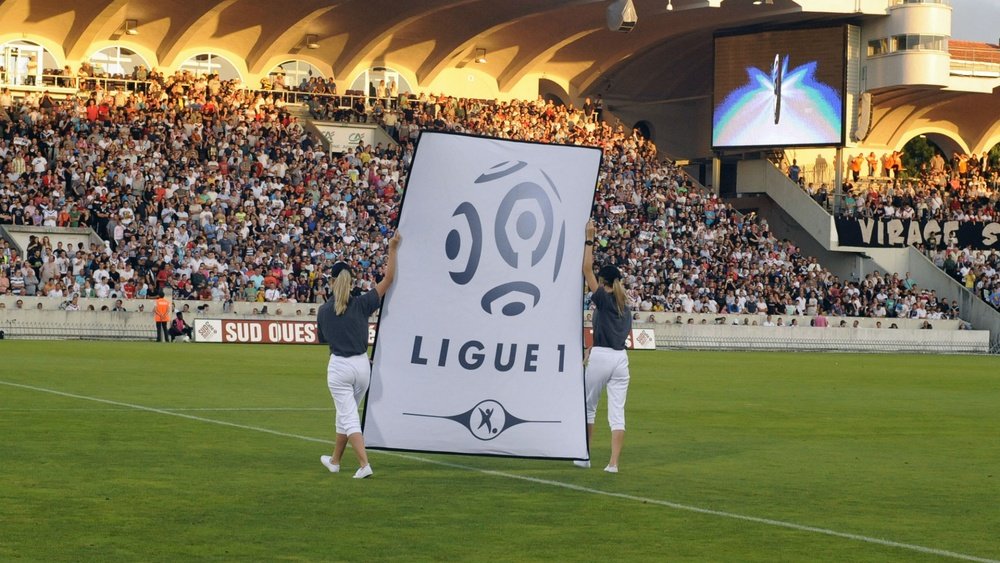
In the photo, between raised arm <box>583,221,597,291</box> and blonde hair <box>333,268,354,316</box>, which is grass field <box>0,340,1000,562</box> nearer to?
blonde hair <box>333,268,354,316</box>

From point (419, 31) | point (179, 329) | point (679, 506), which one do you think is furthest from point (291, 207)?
point (679, 506)

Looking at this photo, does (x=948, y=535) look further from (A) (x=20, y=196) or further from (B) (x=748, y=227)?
(B) (x=748, y=227)

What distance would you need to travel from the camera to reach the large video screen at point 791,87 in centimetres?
6178

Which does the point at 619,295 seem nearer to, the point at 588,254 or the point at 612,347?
the point at 612,347

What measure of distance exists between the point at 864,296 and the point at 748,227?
5661mm

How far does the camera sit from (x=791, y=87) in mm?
Answer: 62156

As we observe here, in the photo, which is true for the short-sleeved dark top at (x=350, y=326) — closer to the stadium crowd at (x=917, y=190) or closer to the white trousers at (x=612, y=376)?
the white trousers at (x=612, y=376)

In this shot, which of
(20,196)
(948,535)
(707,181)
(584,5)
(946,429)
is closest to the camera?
(948,535)

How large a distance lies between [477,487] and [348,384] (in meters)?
1.40

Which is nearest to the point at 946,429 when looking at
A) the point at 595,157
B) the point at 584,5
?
the point at 595,157

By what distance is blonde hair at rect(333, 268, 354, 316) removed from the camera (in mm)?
12586

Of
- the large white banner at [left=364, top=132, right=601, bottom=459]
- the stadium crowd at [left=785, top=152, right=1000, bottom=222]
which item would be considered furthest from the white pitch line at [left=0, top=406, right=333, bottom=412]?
the stadium crowd at [left=785, top=152, right=1000, bottom=222]

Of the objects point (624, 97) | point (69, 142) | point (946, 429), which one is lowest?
point (946, 429)

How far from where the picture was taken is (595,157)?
1350 centimetres
